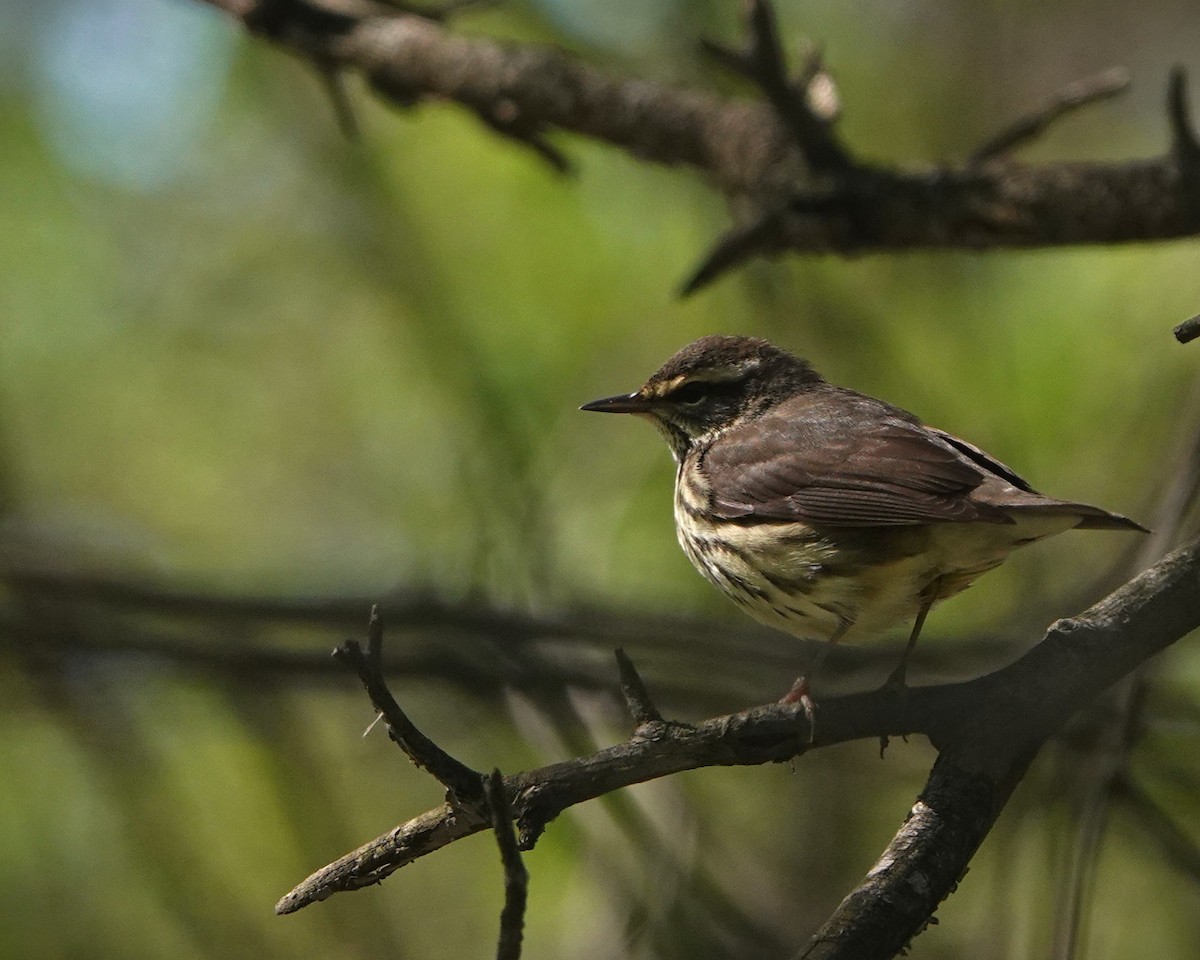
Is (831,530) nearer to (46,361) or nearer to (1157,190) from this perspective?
(1157,190)

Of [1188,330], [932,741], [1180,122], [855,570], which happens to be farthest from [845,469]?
[1188,330]

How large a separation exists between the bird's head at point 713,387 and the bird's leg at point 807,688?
4.26 ft

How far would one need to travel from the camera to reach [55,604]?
201 inches

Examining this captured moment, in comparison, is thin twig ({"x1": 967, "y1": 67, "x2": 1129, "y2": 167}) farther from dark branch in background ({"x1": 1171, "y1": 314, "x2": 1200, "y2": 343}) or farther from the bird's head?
dark branch in background ({"x1": 1171, "y1": 314, "x2": 1200, "y2": 343})

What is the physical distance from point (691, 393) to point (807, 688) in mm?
1954

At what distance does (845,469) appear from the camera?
4703 millimetres

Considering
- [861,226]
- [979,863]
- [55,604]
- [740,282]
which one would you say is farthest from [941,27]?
[55,604]

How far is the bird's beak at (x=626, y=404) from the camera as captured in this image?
17.6ft

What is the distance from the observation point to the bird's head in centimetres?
547

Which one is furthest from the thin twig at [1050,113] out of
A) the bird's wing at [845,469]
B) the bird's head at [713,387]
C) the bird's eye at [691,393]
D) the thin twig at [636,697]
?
the thin twig at [636,697]

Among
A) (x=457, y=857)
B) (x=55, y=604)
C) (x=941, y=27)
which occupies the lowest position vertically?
(x=457, y=857)

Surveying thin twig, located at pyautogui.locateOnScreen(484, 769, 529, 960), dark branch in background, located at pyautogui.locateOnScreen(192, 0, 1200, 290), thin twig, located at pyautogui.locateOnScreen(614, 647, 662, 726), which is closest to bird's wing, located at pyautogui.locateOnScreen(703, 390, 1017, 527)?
dark branch in background, located at pyautogui.locateOnScreen(192, 0, 1200, 290)

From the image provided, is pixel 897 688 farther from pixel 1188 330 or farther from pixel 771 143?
pixel 771 143

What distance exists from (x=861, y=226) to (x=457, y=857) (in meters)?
4.42
